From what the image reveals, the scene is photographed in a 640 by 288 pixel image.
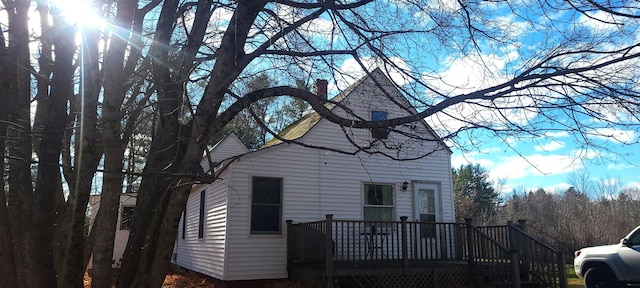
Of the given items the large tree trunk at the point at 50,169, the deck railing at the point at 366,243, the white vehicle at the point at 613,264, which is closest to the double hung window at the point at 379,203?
the deck railing at the point at 366,243

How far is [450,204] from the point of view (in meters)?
13.1

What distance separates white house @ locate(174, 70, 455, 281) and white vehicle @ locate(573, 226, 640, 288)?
3.63m

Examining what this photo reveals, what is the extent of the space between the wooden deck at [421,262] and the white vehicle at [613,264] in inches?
39.7

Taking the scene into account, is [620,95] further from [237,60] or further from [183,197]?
[183,197]

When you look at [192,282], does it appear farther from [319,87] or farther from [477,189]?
[477,189]

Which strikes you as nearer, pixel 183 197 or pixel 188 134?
pixel 183 197

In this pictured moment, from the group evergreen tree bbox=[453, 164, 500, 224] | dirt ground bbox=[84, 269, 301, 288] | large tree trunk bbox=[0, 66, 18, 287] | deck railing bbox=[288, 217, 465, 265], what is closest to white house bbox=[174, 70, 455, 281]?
dirt ground bbox=[84, 269, 301, 288]

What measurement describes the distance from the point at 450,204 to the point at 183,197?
10244 mm

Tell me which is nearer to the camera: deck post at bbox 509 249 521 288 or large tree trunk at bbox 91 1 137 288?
large tree trunk at bbox 91 1 137 288

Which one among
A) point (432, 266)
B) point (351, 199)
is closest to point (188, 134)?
point (432, 266)

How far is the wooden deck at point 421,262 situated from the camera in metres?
9.34

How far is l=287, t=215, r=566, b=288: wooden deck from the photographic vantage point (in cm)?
934

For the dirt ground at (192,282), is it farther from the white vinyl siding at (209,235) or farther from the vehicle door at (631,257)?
the vehicle door at (631,257)

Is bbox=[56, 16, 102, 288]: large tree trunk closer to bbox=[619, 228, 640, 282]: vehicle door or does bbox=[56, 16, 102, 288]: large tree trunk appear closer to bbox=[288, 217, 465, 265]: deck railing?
bbox=[288, 217, 465, 265]: deck railing
